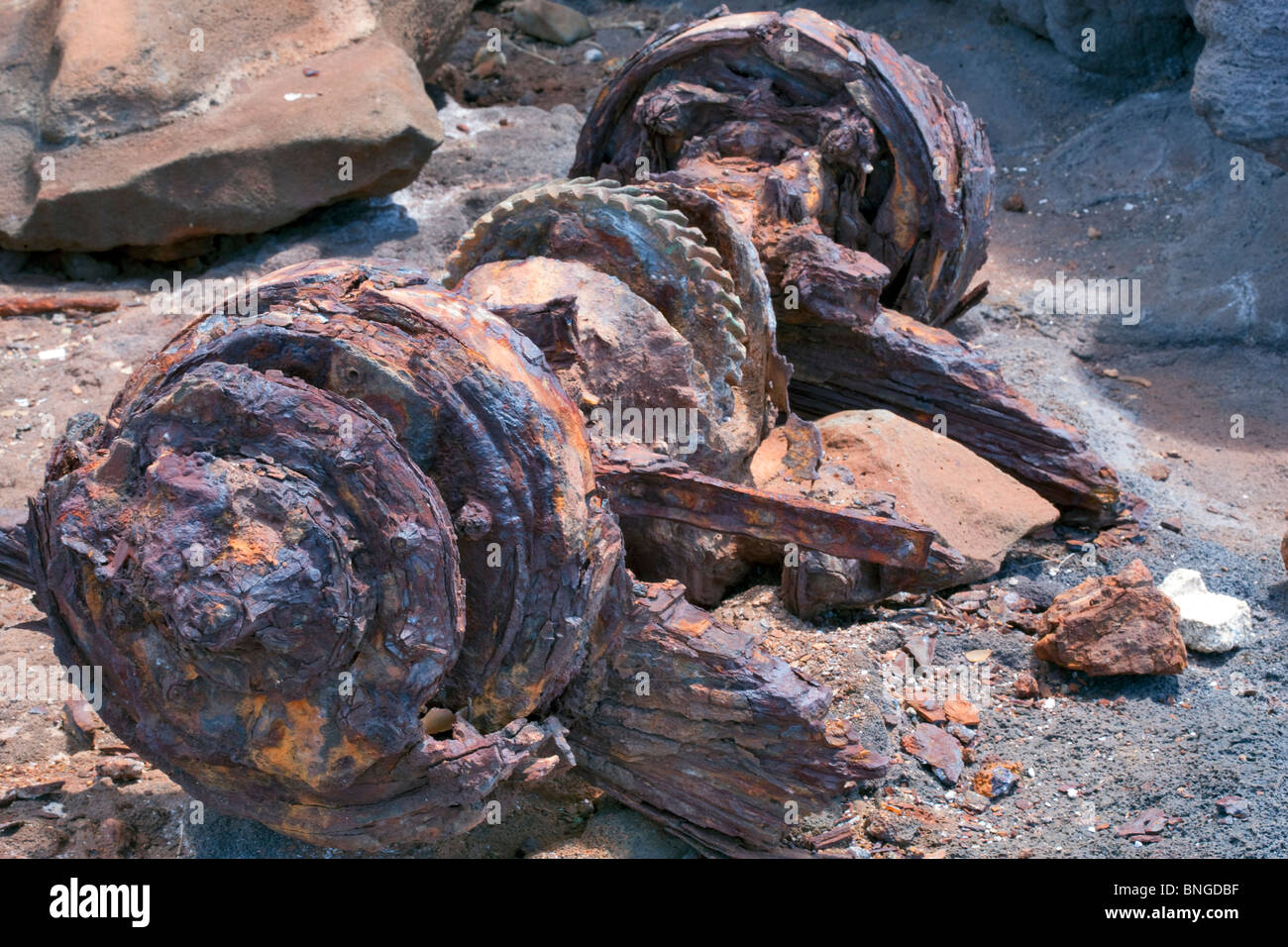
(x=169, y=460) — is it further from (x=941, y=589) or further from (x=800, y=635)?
(x=941, y=589)

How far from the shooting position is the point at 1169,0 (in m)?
6.74

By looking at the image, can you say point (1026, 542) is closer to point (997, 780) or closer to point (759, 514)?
point (997, 780)

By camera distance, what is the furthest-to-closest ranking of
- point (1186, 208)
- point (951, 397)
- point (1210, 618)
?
point (1186, 208) → point (951, 397) → point (1210, 618)

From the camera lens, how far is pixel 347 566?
2166 millimetres

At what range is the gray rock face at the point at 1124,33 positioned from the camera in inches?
270

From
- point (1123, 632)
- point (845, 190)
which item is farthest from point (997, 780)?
point (845, 190)

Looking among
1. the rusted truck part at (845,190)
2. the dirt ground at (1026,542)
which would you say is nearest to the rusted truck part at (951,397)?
the rusted truck part at (845,190)

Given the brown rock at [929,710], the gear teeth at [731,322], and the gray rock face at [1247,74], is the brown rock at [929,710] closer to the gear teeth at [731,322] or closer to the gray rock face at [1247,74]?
the gear teeth at [731,322]

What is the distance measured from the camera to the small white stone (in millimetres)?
3424

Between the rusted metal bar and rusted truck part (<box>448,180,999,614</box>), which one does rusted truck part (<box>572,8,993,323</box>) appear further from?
the rusted metal bar

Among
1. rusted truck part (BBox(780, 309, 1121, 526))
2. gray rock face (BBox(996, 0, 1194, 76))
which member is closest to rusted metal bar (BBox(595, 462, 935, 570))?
rusted truck part (BBox(780, 309, 1121, 526))

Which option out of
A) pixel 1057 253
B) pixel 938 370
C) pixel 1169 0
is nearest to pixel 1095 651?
pixel 938 370

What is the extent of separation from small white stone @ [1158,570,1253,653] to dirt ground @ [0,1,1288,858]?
0.05 m

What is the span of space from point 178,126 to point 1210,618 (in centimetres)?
480
